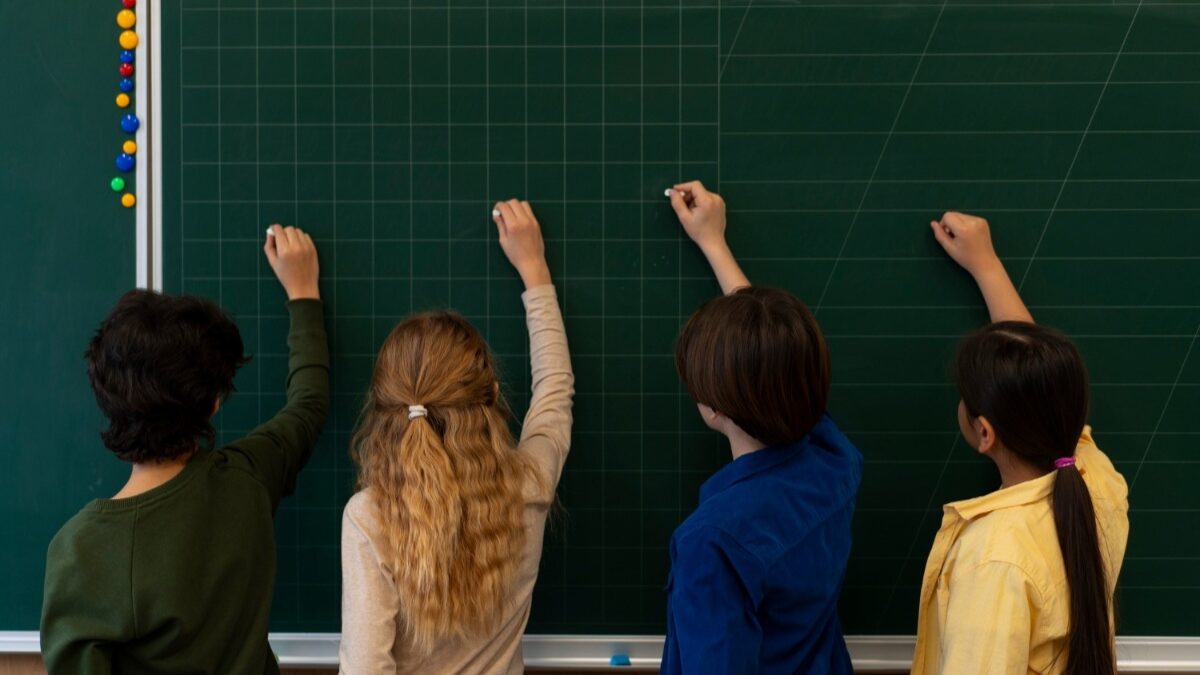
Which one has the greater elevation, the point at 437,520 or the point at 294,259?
the point at 294,259

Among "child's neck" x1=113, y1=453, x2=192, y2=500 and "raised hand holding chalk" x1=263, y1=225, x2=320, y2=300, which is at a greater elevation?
"raised hand holding chalk" x1=263, y1=225, x2=320, y2=300

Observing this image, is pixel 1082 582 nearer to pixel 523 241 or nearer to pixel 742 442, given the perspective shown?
pixel 742 442

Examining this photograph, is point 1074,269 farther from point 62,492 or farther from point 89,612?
point 62,492

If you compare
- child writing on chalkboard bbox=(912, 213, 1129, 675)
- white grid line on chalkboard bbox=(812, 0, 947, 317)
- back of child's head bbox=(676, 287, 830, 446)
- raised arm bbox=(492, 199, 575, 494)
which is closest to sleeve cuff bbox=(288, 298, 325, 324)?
raised arm bbox=(492, 199, 575, 494)

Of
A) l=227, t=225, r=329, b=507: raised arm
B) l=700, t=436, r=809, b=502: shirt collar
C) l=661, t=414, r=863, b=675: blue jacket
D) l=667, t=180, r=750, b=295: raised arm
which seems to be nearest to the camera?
l=661, t=414, r=863, b=675: blue jacket

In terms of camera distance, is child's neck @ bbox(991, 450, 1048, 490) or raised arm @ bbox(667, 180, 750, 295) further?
raised arm @ bbox(667, 180, 750, 295)

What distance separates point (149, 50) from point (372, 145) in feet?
1.42

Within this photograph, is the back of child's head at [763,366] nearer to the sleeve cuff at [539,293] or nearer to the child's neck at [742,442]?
the child's neck at [742,442]

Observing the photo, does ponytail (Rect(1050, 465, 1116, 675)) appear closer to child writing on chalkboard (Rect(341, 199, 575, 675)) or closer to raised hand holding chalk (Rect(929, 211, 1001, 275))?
raised hand holding chalk (Rect(929, 211, 1001, 275))

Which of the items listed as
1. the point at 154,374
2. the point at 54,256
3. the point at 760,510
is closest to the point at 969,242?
the point at 760,510

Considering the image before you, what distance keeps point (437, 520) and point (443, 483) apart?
53mm

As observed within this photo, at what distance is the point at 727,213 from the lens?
1.69m

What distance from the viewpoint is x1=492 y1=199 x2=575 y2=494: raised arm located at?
1.59m

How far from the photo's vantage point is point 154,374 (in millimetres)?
1326
